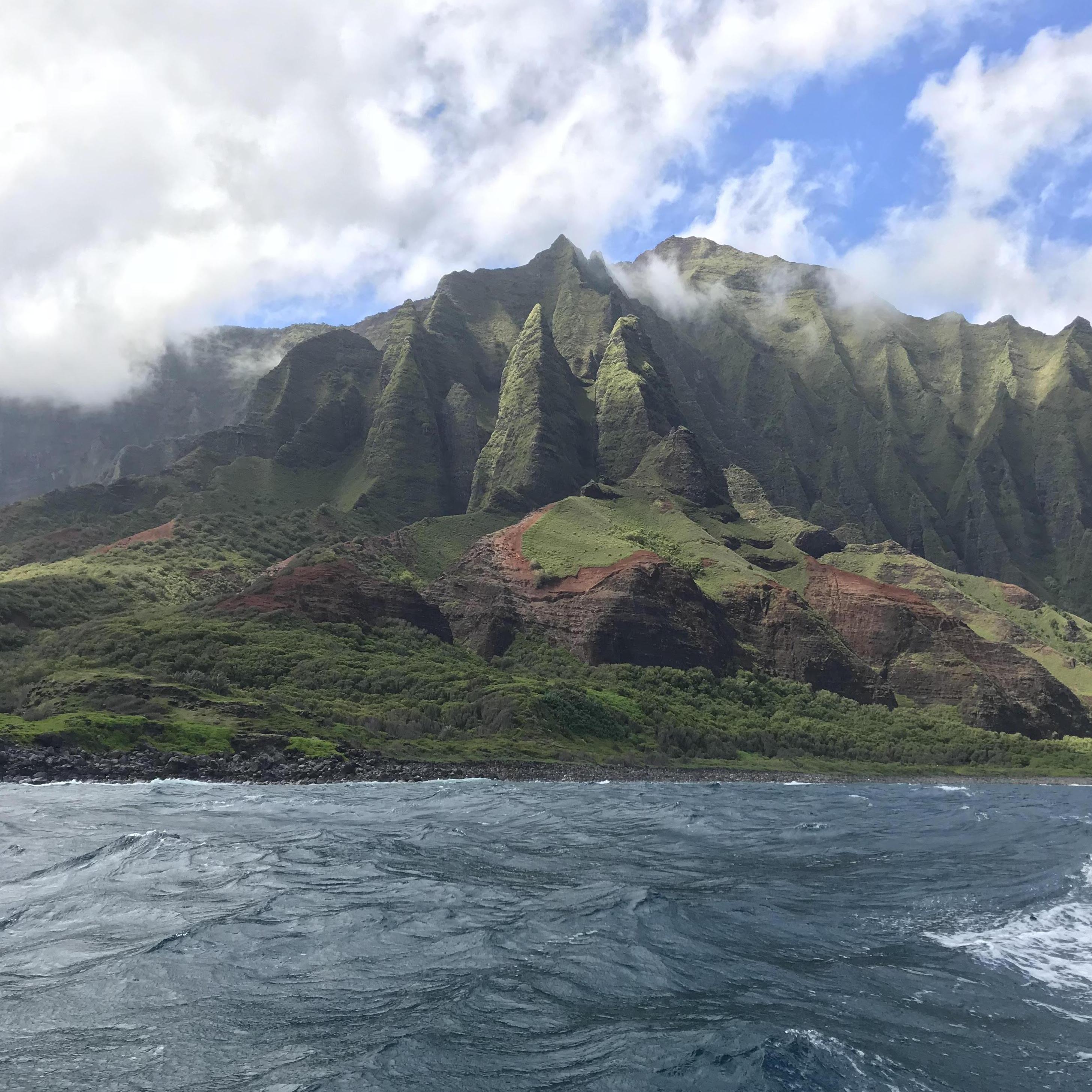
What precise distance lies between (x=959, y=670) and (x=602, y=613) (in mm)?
70397

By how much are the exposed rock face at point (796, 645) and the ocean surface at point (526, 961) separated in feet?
438

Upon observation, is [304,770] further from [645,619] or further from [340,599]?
[645,619]

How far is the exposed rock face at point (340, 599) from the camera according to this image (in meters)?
144

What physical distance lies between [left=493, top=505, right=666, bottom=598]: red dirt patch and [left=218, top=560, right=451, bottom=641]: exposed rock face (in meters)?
21.7

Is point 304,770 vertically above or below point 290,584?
below

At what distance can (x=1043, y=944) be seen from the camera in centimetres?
2494

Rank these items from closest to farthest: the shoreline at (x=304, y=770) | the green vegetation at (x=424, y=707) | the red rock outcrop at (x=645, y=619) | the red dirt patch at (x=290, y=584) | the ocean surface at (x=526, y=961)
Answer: the ocean surface at (x=526, y=961) < the shoreline at (x=304, y=770) < the green vegetation at (x=424, y=707) < the red dirt patch at (x=290, y=584) < the red rock outcrop at (x=645, y=619)

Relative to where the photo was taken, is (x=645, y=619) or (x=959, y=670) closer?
(x=645, y=619)

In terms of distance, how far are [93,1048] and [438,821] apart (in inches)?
1352

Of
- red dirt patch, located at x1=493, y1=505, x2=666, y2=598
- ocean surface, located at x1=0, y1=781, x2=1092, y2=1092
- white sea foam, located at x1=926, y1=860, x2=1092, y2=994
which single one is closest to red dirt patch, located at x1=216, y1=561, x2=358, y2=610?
red dirt patch, located at x1=493, y1=505, x2=666, y2=598

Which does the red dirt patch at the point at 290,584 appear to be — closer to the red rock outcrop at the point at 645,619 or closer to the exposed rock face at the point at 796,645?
the red rock outcrop at the point at 645,619

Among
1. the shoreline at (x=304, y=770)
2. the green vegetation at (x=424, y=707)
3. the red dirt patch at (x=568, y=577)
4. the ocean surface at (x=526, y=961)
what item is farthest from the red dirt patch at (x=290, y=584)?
the ocean surface at (x=526, y=961)

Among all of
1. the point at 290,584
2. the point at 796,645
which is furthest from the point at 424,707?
the point at 796,645

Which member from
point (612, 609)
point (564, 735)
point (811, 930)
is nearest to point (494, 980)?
point (811, 930)
